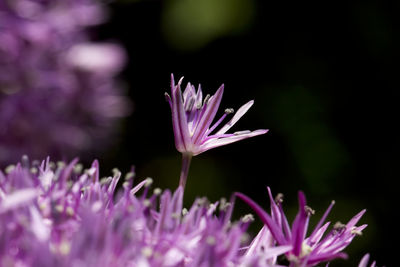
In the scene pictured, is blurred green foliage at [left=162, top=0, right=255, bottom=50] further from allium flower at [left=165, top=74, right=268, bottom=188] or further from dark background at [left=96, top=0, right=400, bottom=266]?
allium flower at [left=165, top=74, right=268, bottom=188]

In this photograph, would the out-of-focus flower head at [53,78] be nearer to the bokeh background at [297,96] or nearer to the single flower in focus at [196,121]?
the bokeh background at [297,96]

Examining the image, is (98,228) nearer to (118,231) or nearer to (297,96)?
(118,231)

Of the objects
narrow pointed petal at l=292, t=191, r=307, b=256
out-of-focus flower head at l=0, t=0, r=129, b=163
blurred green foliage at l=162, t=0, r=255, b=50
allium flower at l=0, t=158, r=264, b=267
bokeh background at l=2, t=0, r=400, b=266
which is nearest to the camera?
allium flower at l=0, t=158, r=264, b=267

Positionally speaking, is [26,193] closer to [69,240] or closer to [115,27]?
[69,240]

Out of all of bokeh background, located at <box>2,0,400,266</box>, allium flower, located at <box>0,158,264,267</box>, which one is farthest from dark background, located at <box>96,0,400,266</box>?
allium flower, located at <box>0,158,264,267</box>

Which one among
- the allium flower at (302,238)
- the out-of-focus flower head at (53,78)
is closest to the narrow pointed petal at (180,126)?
the allium flower at (302,238)

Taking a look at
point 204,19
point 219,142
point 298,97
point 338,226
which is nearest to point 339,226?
point 338,226
